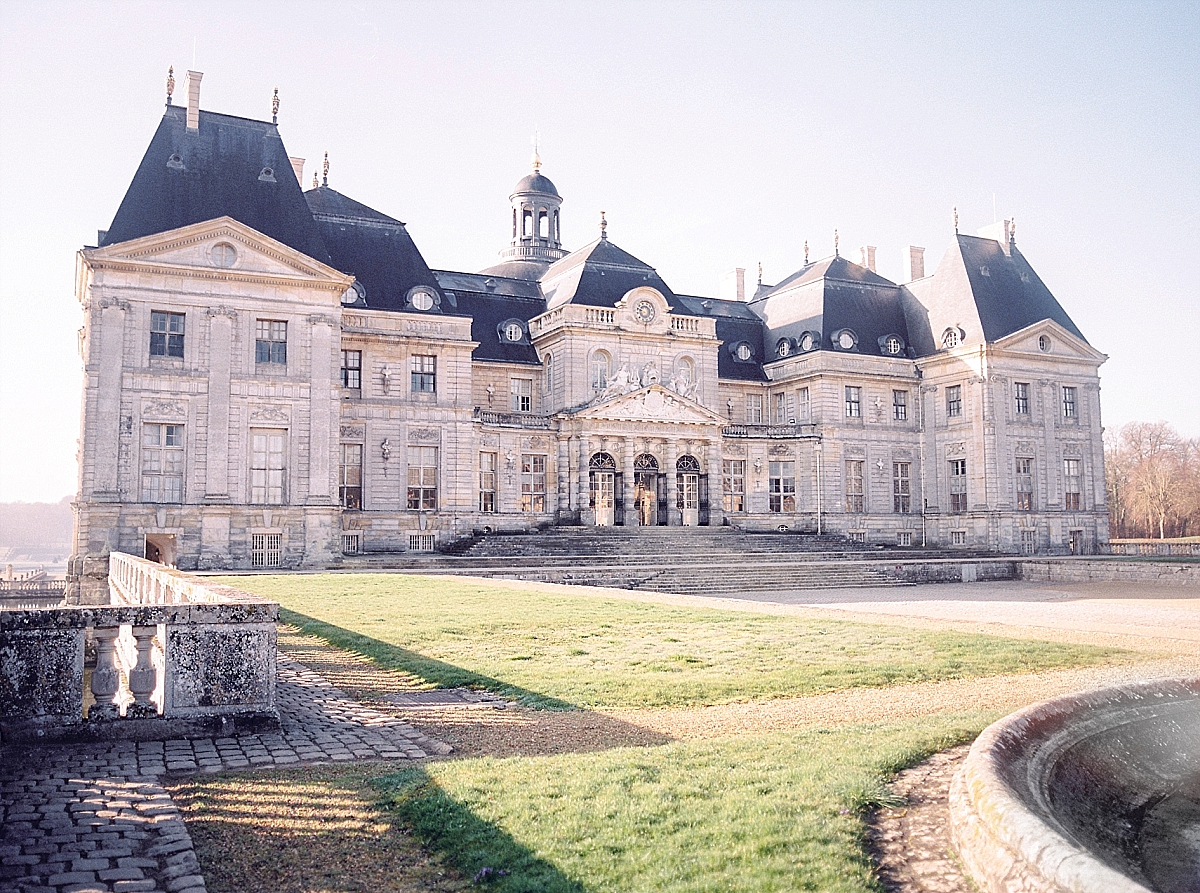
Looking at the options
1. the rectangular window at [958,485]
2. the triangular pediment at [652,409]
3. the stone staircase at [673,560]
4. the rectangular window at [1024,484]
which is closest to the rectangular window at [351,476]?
the stone staircase at [673,560]

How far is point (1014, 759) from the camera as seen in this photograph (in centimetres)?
628

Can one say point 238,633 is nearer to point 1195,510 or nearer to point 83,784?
point 83,784

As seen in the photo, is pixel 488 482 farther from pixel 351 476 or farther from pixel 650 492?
pixel 650 492

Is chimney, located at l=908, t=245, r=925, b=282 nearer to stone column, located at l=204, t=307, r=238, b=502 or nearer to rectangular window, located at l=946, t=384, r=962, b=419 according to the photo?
rectangular window, located at l=946, t=384, r=962, b=419

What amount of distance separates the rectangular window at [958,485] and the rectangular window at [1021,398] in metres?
3.68

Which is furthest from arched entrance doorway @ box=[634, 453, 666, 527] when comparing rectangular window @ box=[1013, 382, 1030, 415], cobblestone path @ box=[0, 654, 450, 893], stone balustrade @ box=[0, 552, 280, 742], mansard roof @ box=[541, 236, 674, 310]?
stone balustrade @ box=[0, 552, 280, 742]

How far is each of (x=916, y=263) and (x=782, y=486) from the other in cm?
1728

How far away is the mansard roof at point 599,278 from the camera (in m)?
47.6

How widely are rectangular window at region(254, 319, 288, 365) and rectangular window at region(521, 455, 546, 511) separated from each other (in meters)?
11.8

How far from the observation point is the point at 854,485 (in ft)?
169

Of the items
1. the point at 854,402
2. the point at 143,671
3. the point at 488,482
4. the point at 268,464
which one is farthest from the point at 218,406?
the point at 854,402

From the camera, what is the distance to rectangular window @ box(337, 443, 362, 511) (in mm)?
41156

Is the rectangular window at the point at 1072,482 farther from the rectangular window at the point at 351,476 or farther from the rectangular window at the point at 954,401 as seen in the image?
the rectangular window at the point at 351,476

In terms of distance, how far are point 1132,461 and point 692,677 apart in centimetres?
8656
